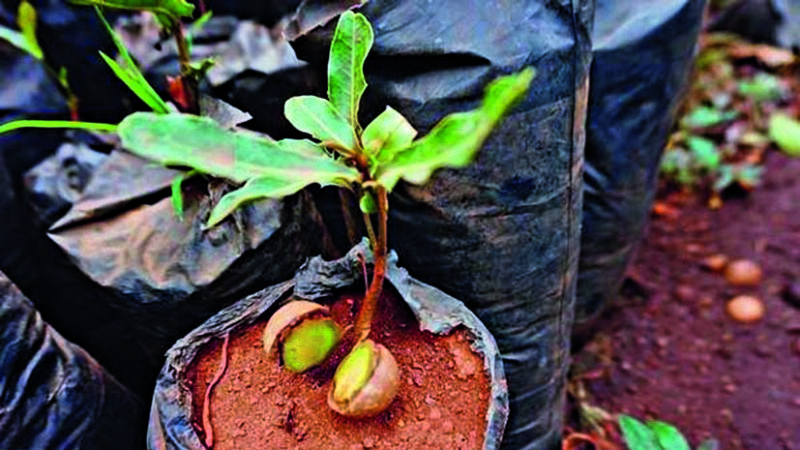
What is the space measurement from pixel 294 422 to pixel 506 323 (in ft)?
1.12

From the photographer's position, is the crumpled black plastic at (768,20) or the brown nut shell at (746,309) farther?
the crumpled black plastic at (768,20)

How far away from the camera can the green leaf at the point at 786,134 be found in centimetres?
210

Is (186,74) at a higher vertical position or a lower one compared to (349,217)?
higher

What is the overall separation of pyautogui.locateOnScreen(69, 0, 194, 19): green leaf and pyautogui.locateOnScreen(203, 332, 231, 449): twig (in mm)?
360

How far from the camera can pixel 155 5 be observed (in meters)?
1.03

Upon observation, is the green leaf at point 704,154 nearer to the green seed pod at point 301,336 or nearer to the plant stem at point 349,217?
the plant stem at point 349,217

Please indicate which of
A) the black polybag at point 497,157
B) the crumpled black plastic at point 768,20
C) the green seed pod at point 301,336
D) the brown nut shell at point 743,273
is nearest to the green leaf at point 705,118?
the crumpled black plastic at point 768,20

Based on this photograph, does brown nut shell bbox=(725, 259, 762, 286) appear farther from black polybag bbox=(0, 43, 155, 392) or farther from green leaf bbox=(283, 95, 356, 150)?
green leaf bbox=(283, 95, 356, 150)

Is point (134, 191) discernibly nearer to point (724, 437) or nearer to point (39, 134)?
point (39, 134)

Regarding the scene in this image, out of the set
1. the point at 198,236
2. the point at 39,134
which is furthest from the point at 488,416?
the point at 39,134

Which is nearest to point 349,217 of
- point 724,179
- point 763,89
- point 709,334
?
point 709,334

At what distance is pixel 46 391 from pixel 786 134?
1686mm

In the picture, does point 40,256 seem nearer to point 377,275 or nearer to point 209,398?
point 209,398

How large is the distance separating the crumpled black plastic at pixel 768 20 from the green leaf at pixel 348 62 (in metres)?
1.77
